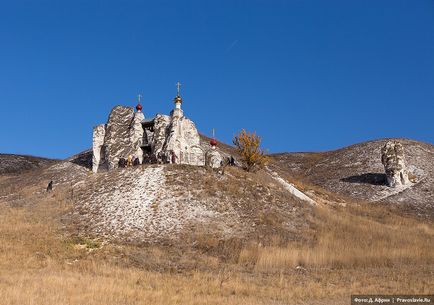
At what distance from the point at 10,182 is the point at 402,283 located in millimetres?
56262

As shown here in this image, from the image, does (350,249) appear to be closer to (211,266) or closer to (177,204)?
(211,266)

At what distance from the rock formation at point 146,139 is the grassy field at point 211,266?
1055cm

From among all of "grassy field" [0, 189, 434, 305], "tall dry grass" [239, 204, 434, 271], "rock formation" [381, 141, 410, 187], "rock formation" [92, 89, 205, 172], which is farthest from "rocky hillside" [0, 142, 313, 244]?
"rock formation" [381, 141, 410, 187]

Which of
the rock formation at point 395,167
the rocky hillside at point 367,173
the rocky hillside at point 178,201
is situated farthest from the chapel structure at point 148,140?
the rock formation at point 395,167

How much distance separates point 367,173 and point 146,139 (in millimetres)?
37203

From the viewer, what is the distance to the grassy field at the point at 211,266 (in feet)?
60.7

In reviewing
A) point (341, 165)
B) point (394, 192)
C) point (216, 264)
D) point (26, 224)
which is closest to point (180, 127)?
point (26, 224)

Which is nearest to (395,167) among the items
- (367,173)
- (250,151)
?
(367,173)

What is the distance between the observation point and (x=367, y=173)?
72.0 metres

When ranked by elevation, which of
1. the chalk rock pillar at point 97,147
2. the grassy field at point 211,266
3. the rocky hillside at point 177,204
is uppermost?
the chalk rock pillar at point 97,147

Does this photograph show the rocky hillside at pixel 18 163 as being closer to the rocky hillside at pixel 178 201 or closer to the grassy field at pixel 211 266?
the rocky hillside at pixel 178 201

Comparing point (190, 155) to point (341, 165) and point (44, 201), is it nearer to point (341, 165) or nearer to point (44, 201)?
point (44, 201)

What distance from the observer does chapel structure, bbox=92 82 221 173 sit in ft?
158

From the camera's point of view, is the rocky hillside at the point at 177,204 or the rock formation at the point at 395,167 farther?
the rock formation at the point at 395,167
